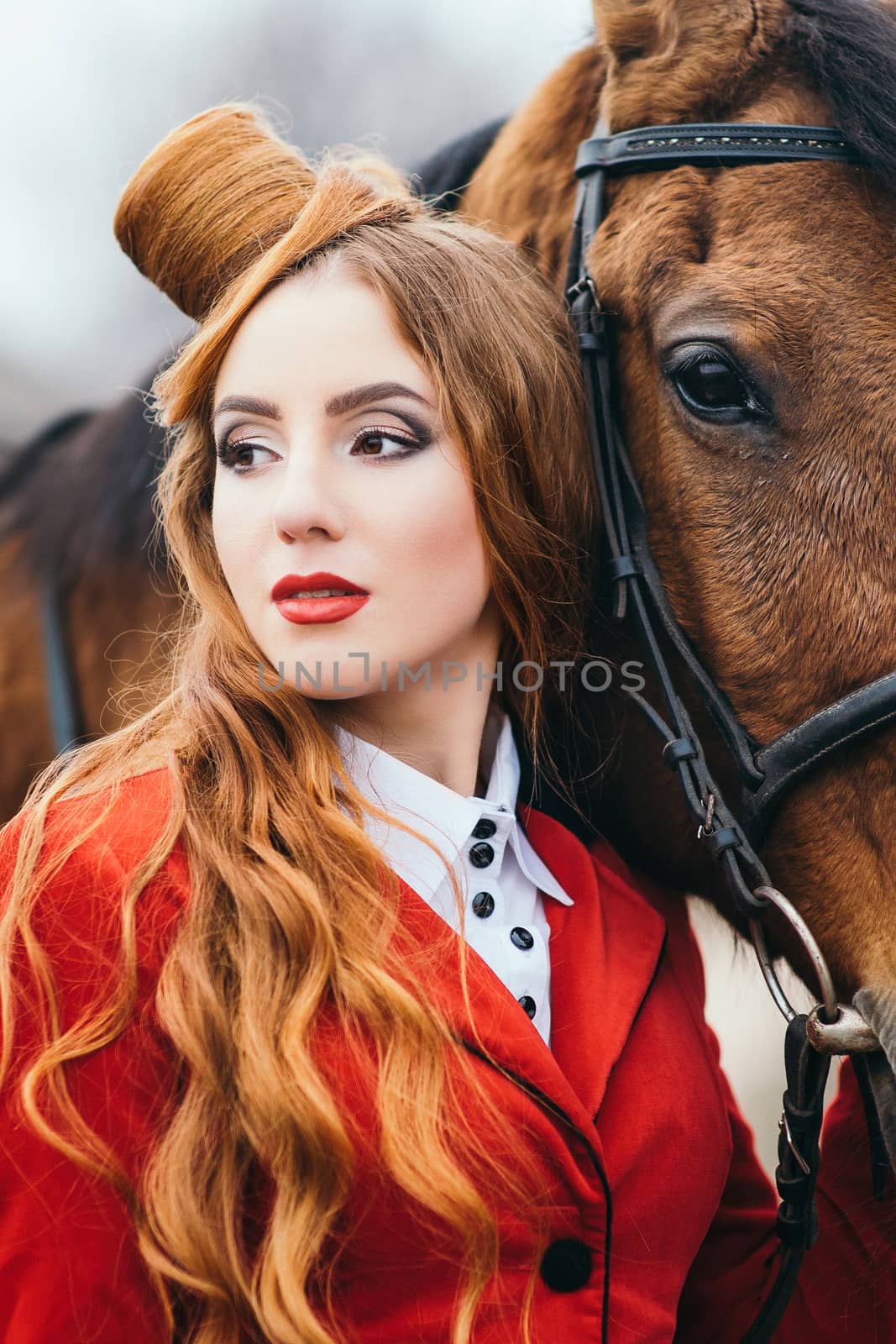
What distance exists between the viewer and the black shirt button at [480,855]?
1277 mm

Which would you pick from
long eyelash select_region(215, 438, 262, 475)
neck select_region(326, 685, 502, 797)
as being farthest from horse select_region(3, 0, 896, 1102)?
long eyelash select_region(215, 438, 262, 475)

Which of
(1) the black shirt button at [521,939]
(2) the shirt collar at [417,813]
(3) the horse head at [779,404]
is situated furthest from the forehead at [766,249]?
(1) the black shirt button at [521,939]

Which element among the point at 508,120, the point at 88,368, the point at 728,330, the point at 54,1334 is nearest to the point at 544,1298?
the point at 54,1334

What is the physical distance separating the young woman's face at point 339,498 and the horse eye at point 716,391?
0.29 meters

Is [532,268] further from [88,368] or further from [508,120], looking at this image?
[88,368]

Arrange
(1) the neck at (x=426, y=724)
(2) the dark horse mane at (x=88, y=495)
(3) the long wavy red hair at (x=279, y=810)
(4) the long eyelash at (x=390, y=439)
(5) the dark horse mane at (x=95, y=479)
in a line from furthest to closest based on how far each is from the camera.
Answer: (2) the dark horse mane at (x=88, y=495)
(5) the dark horse mane at (x=95, y=479)
(1) the neck at (x=426, y=724)
(4) the long eyelash at (x=390, y=439)
(3) the long wavy red hair at (x=279, y=810)

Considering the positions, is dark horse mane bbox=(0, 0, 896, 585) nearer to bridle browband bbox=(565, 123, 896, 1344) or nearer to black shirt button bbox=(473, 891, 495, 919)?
bridle browband bbox=(565, 123, 896, 1344)

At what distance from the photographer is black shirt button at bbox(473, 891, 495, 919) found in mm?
1239

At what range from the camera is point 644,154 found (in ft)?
4.46

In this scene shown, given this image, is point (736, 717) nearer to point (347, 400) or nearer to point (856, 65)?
point (347, 400)

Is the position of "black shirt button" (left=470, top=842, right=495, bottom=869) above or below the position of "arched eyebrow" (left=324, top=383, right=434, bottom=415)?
below

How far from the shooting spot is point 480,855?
128 centimetres

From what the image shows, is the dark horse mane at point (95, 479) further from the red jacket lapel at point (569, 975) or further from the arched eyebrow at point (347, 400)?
the red jacket lapel at point (569, 975)

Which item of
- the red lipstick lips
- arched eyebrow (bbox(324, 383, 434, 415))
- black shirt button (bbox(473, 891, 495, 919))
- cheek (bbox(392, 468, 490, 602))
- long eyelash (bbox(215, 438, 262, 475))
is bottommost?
black shirt button (bbox(473, 891, 495, 919))
